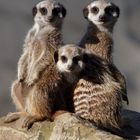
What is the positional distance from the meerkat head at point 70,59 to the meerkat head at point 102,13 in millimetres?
1031

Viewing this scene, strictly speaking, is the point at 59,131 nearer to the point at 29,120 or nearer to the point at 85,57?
the point at 29,120

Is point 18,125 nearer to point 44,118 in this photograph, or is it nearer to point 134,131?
point 44,118

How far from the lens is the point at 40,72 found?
311 inches

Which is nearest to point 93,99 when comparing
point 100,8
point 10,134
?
point 10,134

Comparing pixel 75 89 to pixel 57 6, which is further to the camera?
pixel 57 6

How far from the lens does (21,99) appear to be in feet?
26.9

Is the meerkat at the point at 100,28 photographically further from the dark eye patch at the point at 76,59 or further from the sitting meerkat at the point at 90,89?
the dark eye patch at the point at 76,59

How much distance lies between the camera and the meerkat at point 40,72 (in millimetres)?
7734

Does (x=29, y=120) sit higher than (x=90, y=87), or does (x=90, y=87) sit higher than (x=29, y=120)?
(x=90, y=87)

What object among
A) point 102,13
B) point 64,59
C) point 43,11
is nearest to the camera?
point 64,59

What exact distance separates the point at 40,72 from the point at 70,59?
341 mm

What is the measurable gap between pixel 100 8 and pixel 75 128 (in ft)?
5.82

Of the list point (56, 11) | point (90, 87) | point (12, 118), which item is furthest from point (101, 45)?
point (12, 118)

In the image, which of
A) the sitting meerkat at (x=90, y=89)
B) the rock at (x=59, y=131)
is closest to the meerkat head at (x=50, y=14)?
the sitting meerkat at (x=90, y=89)
